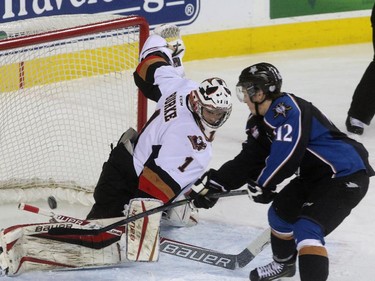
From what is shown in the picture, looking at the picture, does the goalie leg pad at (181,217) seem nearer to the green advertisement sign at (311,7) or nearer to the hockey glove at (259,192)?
the hockey glove at (259,192)

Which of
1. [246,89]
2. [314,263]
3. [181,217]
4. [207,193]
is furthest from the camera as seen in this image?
[181,217]

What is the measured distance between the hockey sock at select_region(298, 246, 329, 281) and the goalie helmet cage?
1.24 m

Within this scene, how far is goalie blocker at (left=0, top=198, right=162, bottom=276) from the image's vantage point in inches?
131

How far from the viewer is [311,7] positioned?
6766 mm

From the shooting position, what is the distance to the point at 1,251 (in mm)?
3416

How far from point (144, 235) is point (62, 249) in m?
0.33

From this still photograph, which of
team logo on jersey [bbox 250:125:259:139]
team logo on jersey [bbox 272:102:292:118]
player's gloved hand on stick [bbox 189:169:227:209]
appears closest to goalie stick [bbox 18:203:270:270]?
player's gloved hand on stick [bbox 189:169:227:209]

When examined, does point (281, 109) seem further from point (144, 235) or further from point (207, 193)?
point (144, 235)

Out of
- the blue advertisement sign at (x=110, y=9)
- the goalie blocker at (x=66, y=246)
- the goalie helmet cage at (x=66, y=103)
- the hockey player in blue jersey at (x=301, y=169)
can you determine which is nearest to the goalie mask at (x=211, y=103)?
the hockey player in blue jersey at (x=301, y=169)

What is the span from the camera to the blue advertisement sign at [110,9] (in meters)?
5.36

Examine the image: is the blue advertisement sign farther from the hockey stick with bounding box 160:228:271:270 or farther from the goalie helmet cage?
the hockey stick with bounding box 160:228:271:270

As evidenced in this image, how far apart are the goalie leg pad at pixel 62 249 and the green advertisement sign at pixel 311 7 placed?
3.54 metres

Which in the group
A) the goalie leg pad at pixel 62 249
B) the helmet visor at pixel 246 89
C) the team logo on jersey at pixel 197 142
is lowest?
the goalie leg pad at pixel 62 249

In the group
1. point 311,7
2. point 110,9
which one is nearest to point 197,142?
point 110,9
